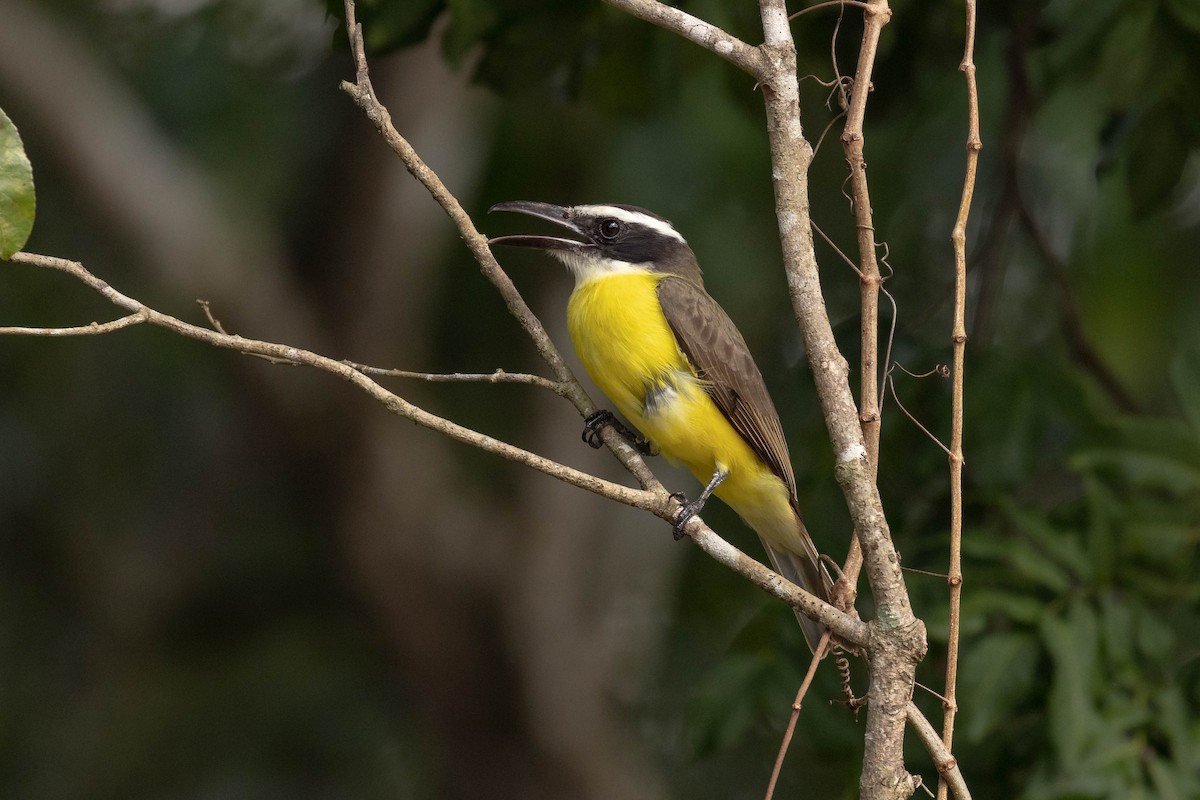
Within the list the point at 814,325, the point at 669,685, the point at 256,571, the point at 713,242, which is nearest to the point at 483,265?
the point at 814,325

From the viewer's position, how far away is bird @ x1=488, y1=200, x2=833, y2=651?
11.9 feet

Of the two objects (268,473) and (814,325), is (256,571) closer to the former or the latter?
(268,473)

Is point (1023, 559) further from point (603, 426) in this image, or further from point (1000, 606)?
point (603, 426)

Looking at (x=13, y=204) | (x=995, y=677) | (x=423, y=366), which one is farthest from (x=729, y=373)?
(x=423, y=366)

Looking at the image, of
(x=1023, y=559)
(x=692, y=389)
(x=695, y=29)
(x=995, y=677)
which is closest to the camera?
(x=695, y=29)

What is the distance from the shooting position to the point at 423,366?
23.8 ft

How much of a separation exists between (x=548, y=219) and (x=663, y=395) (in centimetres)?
63

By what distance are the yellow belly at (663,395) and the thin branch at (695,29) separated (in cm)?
126

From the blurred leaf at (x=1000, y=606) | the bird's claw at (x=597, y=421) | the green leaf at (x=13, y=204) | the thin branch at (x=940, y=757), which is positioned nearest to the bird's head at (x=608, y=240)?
the bird's claw at (x=597, y=421)

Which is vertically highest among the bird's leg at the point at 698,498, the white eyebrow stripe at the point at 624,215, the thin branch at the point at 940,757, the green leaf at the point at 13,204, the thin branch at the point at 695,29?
the thin branch at the point at 695,29

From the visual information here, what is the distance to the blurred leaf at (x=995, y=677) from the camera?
3.37 m

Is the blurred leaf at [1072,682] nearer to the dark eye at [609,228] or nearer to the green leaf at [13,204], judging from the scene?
the dark eye at [609,228]

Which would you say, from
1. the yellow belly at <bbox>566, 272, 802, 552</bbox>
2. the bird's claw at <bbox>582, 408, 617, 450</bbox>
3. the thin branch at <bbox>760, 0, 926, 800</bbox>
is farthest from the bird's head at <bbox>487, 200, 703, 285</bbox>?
the thin branch at <bbox>760, 0, 926, 800</bbox>

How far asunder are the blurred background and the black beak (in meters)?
0.43
